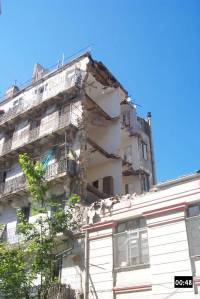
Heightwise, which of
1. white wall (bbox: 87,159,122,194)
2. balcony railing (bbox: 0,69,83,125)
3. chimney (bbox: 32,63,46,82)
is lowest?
white wall (bbox: 87,159,122,194)

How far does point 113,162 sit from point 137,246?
971 cm

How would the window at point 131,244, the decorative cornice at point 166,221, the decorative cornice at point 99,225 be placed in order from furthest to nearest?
1. the decorative cornice at point 99,225
2. the window at point 131,244
3. the decorative cornice at point 166,221

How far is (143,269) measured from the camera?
14.9 m

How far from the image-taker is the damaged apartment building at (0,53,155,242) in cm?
2236

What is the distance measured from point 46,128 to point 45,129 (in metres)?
0.10

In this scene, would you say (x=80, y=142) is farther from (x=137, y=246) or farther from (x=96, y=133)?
(x=137, y=246)

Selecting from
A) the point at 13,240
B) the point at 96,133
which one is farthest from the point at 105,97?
the point at 13,240

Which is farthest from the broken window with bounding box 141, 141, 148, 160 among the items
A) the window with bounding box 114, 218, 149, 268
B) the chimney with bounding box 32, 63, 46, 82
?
the window with bounding box 114, 218, 149, 268

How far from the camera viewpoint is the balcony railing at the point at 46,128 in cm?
A: 2352

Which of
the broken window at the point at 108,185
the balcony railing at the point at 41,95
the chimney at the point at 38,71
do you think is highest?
the chimney at the point at 38,71

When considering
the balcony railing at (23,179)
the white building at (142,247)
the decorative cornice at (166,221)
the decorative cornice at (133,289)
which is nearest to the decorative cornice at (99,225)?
the white building at (142,247)

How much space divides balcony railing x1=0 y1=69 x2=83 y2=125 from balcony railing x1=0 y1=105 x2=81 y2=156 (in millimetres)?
1845

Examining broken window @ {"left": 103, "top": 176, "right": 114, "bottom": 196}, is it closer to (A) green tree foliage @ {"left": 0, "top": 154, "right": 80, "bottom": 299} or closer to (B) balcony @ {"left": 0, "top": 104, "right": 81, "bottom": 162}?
(B) balcony @ {"left": 0, "top": 104, "right": 81, "bottom": 162}

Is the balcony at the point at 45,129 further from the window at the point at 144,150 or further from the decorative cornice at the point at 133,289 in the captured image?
the decorative cornice at the point at 133,289
